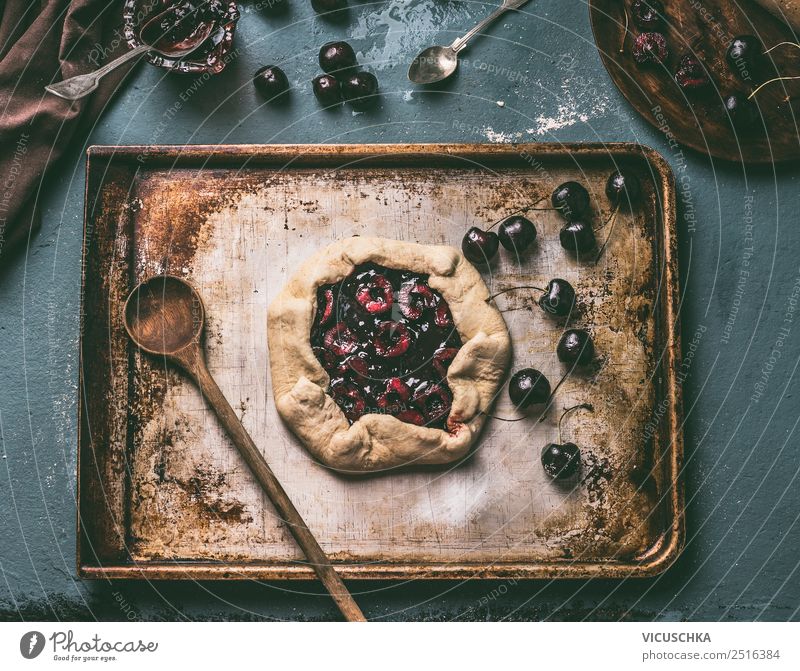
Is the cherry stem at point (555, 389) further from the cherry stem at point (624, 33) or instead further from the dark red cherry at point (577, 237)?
the cherry stem at point (624, 33)

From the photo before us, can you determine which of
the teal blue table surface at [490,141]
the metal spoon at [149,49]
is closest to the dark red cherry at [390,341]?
the teal blue table surface at [490,141]

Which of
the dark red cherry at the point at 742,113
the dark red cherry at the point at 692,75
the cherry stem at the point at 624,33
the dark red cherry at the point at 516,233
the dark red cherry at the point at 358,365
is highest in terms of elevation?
the cherry stem at the point at 624,33

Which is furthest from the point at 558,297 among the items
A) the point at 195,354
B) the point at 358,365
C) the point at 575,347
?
the point at 195,354

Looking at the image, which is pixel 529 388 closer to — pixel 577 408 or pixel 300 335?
pixel 577 408

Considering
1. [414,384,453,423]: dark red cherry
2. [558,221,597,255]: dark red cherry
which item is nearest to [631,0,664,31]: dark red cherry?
[558,221,597,255]: dark red cherry
